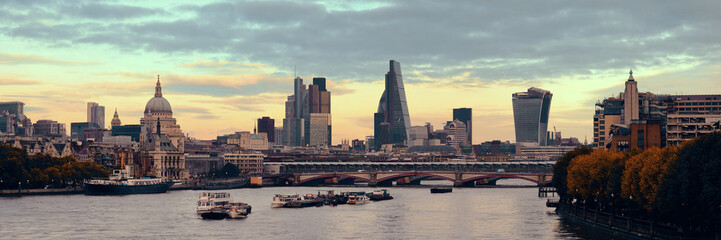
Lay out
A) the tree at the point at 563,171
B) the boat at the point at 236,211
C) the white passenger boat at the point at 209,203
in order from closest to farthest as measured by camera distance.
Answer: the boat at the point at 236,211, the white passenger boat at the point at 209,203, the tree at the point at 563,171

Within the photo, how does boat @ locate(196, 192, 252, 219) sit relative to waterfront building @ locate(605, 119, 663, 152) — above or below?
→ below

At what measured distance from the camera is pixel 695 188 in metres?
82.1

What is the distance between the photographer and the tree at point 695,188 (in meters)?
79.3

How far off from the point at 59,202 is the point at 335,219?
6146 centimetres

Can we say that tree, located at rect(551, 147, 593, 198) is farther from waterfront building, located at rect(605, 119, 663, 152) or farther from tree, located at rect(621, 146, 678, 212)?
tree, located at rect(621, 146, 678, 212)

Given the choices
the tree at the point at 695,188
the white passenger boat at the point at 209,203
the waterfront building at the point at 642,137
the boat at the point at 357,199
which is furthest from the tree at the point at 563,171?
the tree at the point at 695,188

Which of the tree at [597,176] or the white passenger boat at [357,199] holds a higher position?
the tree at [597,176]

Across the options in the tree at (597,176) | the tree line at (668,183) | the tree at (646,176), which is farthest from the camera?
the tree at (597,176)

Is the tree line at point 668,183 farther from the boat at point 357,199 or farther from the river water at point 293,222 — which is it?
the boat at point 357,199

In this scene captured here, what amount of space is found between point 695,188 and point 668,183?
11.9 feet

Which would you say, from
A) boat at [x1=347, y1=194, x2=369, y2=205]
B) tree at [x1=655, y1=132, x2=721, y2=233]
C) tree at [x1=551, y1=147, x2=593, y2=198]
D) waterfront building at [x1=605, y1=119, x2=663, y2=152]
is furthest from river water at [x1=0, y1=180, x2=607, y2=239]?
tree at [x1=655, y1=132, x2=721, y2=233]

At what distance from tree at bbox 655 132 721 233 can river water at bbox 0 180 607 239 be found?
20.5 metres

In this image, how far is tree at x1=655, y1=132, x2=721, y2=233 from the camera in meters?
79.3

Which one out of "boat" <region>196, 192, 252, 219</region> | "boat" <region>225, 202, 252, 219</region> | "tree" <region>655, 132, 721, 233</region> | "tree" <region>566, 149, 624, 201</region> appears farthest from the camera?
"boat" <region>196, 192, 252, 219</region>
